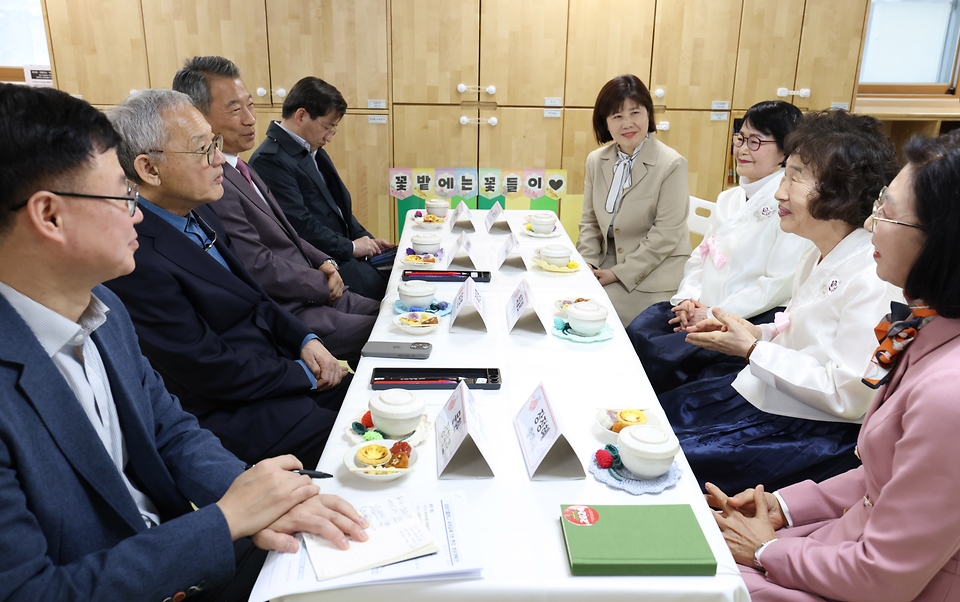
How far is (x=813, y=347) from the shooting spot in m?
1.71

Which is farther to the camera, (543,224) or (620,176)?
(620,176)

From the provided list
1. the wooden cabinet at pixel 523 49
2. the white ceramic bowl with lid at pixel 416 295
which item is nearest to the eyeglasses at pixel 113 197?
the white ceramic bowl with lid at pixel 416 295

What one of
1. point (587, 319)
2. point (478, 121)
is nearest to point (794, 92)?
point (478, 121)

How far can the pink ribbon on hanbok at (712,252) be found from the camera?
2.58 meters

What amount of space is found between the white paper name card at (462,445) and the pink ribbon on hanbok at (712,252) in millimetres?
1636

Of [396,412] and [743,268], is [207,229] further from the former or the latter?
[743,268]

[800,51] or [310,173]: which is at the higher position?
[800,51]

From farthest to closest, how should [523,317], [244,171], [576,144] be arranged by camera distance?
1. [576,144]
2. [244,171]
3. [523,317]

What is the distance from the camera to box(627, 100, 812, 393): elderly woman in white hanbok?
2.30 m

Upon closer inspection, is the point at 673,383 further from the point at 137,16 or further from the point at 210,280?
the point at 137,16

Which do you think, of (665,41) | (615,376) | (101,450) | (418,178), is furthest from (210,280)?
(665,41)

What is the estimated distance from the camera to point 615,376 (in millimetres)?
1626

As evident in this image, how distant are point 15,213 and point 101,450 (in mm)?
365

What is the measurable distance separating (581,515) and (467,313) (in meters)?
0.96
